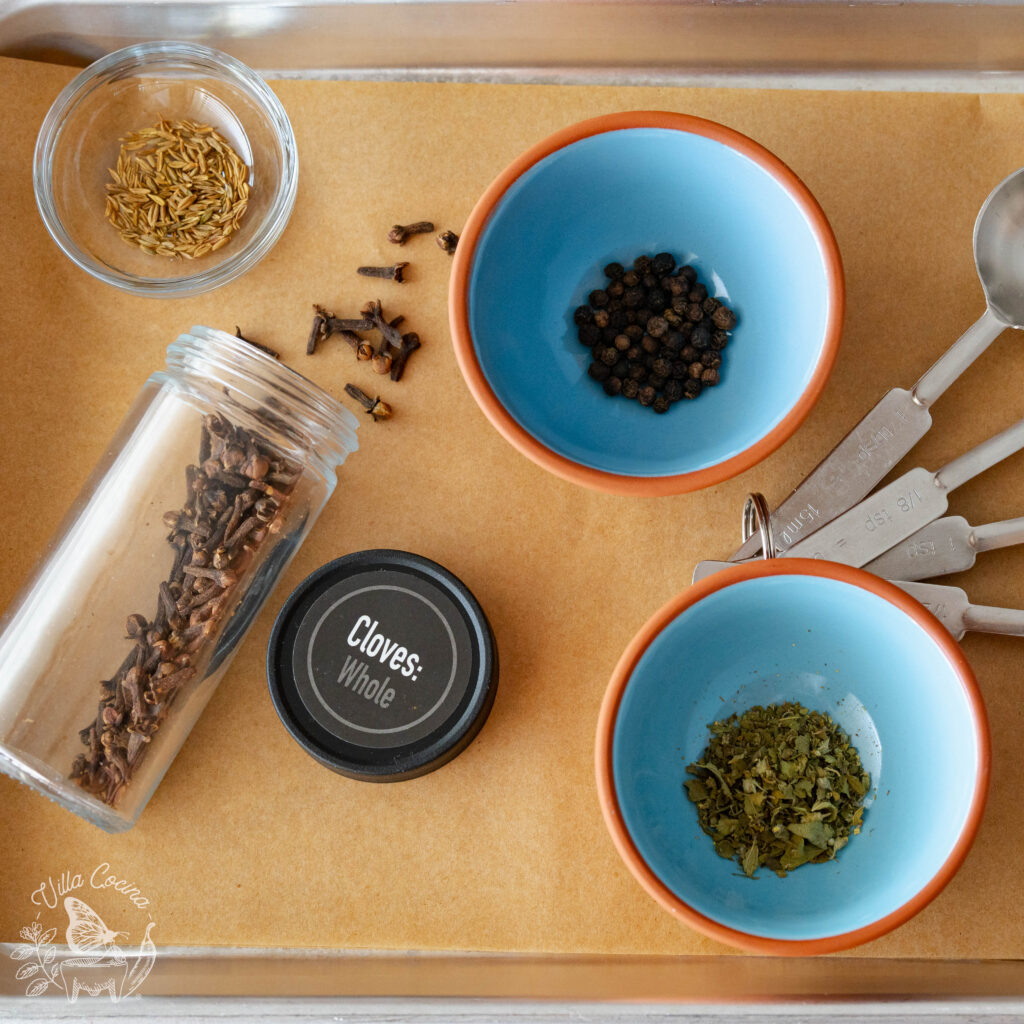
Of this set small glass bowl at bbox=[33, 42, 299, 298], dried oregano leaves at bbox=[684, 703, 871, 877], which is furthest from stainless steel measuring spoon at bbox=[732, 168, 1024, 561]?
small glass bowl at bbox=[33, 42, 299, 298]

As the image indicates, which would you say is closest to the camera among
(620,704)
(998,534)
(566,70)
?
(620,704)

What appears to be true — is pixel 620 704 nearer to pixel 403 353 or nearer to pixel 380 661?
pixel 380 661

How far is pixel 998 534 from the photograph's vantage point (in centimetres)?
99

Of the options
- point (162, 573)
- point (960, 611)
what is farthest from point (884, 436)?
point (162, 573)

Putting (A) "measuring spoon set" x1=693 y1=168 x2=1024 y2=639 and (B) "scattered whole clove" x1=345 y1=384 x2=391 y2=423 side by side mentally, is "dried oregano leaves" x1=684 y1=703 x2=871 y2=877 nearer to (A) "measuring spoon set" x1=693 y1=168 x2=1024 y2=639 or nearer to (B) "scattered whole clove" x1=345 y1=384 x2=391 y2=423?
(A) "measuring spoon set" x1=693 y1=168 x2=1024 y2=639

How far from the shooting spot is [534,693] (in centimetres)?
104

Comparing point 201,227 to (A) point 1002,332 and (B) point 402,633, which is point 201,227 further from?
(A) point 1002,332

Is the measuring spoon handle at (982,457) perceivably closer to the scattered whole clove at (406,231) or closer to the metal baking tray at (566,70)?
the metal baking tray at (566,70)

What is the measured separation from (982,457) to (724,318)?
323 mm

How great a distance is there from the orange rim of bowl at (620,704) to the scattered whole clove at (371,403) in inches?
15.9

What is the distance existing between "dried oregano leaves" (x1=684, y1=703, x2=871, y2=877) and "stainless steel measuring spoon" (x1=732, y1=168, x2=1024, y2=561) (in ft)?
0.71

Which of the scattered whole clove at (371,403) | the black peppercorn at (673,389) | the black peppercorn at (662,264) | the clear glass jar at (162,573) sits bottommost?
the clear glass jar at (162,573)

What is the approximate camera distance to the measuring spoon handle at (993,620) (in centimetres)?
98

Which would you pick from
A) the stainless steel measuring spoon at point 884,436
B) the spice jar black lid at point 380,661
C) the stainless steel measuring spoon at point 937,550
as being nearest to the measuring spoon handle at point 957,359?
the stainless steel measuring spoon at point 884,436
